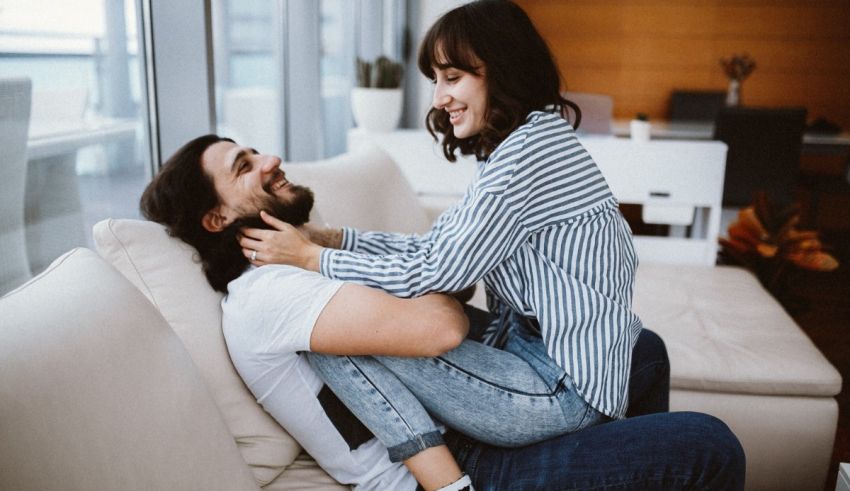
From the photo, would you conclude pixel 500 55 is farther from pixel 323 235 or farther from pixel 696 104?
pixel 696 104

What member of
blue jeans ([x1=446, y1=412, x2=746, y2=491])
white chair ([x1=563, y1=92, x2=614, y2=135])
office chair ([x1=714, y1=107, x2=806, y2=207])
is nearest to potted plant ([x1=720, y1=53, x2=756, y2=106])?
office chair ([x1=714, y1=107, x2=806, y2=207])

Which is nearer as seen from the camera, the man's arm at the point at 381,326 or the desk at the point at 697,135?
the man's arm at the point at 381,326

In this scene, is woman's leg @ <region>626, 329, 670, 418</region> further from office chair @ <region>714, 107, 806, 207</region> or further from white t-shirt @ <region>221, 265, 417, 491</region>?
office chair @ <region>714, 107, 806, 207</region>

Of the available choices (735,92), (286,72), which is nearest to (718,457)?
(286,72)

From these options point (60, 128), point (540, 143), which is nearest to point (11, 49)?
point (60, 128)

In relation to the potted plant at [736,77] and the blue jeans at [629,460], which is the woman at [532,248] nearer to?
the blue jeans at [629,460]

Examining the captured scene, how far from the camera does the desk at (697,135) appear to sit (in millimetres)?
4164

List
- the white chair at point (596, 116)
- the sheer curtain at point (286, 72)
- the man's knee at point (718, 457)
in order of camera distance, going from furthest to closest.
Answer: the white chair at point (596, 116) → the sheer curtain at point (286, 72) → the man's knee at point (718, 457)

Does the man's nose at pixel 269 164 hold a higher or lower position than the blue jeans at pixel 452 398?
higher

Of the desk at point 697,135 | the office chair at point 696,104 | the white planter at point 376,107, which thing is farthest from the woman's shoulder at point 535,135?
the office chair at point 696,104

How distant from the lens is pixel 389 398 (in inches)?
43.1

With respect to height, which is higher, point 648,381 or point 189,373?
point 189,373

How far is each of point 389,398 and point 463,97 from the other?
0.56m

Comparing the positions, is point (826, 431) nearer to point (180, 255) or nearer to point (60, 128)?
point (180, 255)
